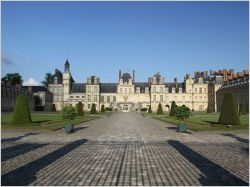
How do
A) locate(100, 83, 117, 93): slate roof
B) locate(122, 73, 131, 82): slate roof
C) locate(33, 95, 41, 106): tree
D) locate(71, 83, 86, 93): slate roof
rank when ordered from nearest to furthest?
1. locate(33, 95, 41, 106): tree
2. locate(71, 83, 86, 93): slate roof
3. locate(122, 73, 131, 82): slate roof
4. locate(100, 83, 117, 93): slate roof

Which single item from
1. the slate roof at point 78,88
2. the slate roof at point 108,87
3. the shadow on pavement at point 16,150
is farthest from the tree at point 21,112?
the slate roof at point 108,87

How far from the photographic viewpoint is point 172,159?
925cm

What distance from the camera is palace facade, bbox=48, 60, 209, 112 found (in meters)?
82.6

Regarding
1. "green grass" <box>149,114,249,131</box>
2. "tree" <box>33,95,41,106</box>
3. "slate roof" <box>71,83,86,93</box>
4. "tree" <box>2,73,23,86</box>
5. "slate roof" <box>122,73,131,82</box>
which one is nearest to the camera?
"green grass" <box>149,114,249,131</box>

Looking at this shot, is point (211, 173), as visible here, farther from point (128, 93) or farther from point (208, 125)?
point (128, 93)

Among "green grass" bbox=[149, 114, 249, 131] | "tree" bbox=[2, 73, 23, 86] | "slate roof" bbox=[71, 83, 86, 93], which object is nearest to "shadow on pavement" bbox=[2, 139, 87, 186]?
"green grass" bbox=[149, 114, 249, 131]

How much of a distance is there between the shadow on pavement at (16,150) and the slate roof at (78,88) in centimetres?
7262

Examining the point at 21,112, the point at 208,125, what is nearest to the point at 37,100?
the point at 21,112

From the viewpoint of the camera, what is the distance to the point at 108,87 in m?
86.2

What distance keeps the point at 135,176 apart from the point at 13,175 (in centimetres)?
269

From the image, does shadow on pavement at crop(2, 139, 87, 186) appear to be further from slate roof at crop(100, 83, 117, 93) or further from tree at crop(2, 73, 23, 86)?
tree at crop(2, 73, 23, 86)

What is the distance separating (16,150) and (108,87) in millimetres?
75354

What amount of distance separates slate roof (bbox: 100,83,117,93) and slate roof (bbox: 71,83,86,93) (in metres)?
4.80

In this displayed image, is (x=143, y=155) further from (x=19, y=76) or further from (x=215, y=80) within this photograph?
(x=19, y=76)
